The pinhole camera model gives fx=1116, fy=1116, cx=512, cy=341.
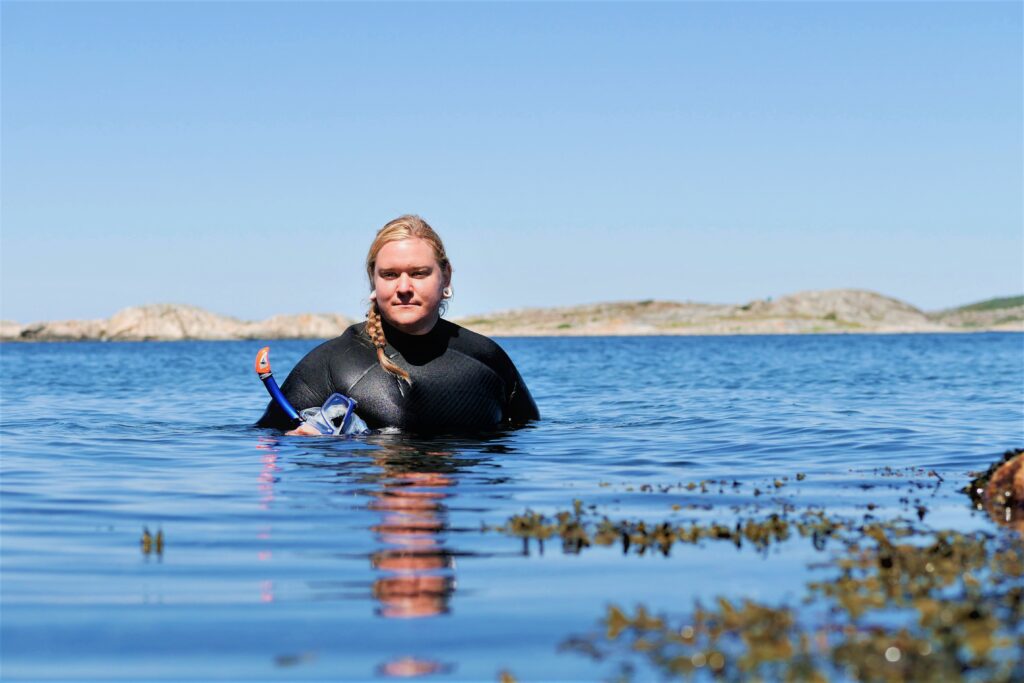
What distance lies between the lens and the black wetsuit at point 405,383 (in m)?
12.0

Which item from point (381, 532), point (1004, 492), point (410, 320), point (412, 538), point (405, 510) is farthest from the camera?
point (410, 320)

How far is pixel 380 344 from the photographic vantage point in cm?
1201

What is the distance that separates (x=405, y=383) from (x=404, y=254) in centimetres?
146

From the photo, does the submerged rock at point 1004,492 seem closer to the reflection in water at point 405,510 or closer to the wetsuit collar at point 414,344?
the reflection in water at point 405,510

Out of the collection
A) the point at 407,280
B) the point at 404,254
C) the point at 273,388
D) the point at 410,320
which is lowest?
the point at 273,388

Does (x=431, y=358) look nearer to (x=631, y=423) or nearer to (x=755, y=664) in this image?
(x=631, y=423)

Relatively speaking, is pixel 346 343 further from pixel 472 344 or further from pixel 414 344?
pixel 472 344

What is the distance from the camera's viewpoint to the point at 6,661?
4312 mm

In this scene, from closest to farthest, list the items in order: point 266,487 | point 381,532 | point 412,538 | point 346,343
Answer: point 412,538, point 381,532, point 266,487, point 346,343

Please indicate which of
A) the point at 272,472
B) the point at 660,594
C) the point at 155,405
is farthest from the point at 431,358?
the point at 155,405

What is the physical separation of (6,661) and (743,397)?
2018 centimetres

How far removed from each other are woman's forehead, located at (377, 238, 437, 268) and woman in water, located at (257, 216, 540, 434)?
0.03 ft

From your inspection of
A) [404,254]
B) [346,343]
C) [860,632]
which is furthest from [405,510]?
[346,343]

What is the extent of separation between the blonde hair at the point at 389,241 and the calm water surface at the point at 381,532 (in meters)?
0.84
